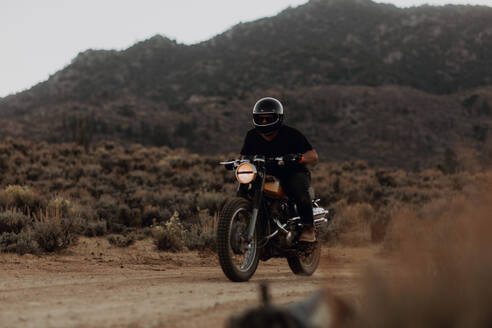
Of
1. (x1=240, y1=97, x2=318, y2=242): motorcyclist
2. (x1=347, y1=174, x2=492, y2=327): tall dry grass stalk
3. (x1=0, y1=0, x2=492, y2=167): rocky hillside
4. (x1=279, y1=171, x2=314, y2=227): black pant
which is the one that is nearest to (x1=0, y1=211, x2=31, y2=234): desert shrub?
(x1=240, y1=97, x2=318, y2=242): motorcyclist

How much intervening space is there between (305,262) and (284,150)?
1.86 m

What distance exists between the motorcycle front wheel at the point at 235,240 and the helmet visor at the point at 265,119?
1.10m

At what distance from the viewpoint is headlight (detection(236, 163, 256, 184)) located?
5.97m

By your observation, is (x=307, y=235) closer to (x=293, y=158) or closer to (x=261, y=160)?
(x=293, y=158)

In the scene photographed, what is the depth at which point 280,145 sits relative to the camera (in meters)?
6.71

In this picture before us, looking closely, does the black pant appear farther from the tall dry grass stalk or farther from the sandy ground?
the tall dry grass stalk

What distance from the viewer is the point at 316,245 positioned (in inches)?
298

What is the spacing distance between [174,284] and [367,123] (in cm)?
5590

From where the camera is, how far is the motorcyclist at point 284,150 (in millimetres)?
6508

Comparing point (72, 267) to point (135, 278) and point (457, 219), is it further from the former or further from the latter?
point (457, 219)

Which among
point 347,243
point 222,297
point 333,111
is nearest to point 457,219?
point 222,297

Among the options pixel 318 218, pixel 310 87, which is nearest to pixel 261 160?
pixel 318 218

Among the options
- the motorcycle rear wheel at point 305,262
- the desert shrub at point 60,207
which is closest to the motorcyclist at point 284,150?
the motorcycle rear wheel at point 305,262

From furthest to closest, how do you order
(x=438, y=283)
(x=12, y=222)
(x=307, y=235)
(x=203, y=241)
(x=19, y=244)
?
(x=12, y=222) < (x=203, y=241) < (x=19, y=244) < (x=307, y=235) < (x=438, y=283)
